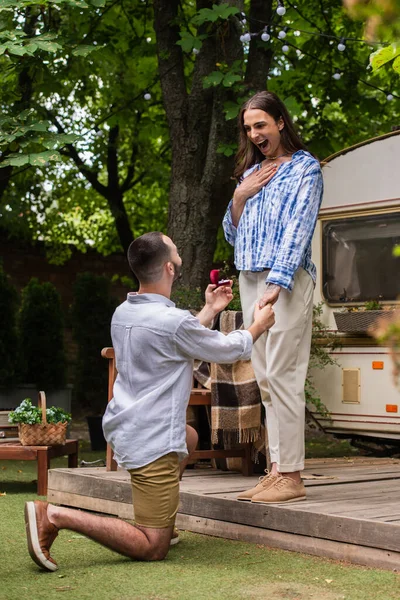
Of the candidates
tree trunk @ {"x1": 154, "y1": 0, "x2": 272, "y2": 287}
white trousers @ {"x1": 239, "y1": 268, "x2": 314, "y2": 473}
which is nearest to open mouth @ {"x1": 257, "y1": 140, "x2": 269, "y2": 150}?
white trousers @ {"x1": 239, "y1": 268, "x2": 314, "y2": 473}

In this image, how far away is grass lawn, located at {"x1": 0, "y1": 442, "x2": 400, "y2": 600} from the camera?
10.3 ft

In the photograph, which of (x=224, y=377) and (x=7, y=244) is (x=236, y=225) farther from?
(x=7, y=244)

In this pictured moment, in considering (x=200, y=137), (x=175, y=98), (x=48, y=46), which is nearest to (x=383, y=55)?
(x=48, y=46)

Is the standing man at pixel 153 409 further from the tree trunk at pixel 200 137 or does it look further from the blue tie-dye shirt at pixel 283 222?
the tree trunk at pixel 200 137

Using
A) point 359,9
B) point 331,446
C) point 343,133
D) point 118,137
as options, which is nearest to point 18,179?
point 118,137

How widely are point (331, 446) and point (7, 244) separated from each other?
299 inches

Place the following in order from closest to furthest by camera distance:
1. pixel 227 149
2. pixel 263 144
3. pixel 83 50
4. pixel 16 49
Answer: pixel 263 144, pixel 16 49, pixel 83 50, pixel 227 149

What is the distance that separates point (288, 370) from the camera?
407 cm

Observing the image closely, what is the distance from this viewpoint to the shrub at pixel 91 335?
14000 mm

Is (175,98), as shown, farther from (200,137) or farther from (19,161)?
(19,161)

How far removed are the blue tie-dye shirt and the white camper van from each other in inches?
120

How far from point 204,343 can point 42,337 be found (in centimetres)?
915

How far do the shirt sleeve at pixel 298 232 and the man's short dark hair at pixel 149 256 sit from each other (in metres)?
0.54

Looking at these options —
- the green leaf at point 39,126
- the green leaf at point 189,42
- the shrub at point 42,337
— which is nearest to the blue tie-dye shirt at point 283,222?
the green leaf at point 39,126
